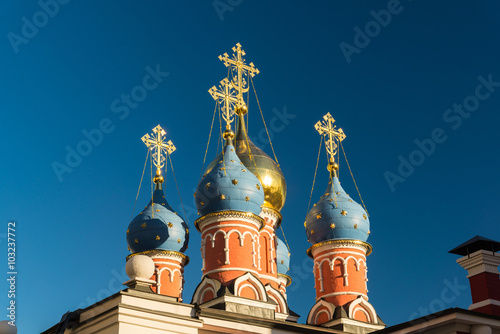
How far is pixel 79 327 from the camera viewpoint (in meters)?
14.1

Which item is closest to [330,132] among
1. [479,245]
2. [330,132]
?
[330,132]

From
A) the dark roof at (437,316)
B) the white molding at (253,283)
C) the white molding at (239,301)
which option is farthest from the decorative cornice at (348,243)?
the dark roof at (437,316)

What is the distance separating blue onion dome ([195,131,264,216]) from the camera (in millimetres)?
19094

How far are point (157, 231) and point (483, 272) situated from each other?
35.6 feet

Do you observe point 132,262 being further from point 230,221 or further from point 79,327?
point 230,221

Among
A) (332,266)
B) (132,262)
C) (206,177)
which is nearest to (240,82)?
(206,177)

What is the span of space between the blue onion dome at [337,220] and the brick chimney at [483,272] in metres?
6.86

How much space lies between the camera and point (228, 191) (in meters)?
19.1

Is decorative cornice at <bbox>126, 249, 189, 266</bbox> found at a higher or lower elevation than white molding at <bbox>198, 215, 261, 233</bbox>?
higher

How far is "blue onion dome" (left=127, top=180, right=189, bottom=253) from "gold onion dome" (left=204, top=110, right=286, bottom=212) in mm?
2142

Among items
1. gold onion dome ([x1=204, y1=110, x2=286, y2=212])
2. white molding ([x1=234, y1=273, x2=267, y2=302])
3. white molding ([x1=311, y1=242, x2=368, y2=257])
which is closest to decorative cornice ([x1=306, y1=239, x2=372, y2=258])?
white molding ([x1=311, y1=242, x2=368, y2=257])

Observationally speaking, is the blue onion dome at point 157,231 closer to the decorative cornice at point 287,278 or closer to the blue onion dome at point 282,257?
the blue onion dome at point 282,257

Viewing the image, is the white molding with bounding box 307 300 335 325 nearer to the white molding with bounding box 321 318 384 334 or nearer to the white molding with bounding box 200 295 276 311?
the white molding with bounding box 321 318 384 334

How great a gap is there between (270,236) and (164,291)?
3.70 m
